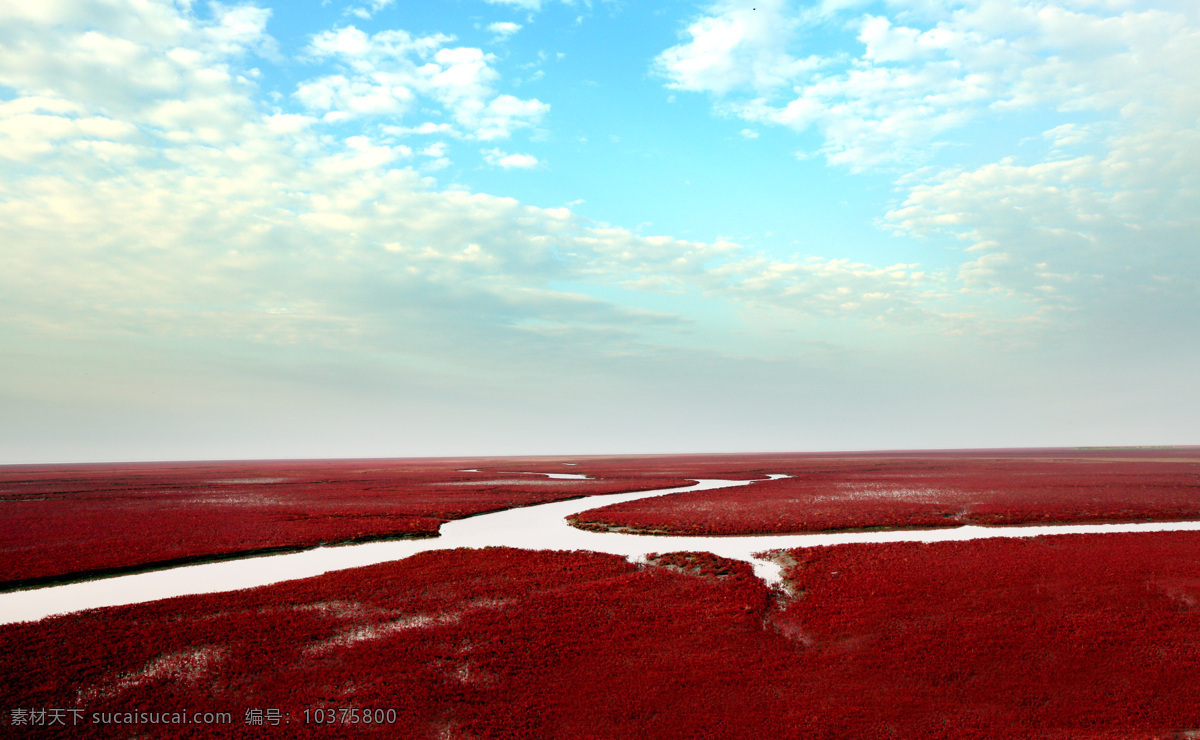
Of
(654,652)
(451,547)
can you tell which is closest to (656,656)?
(654,652)

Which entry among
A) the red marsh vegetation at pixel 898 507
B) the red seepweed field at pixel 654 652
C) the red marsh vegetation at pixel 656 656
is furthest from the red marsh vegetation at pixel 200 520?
the red marsh vegetation at pixel 898 507

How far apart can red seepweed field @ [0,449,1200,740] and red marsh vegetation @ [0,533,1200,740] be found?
0.07 m

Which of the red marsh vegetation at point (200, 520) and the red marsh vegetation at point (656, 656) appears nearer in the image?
the red marsh vegetation at point (656, 656)

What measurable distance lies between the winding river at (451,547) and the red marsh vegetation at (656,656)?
264cm

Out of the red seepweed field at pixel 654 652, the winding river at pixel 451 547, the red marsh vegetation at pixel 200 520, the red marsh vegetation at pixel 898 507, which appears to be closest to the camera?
the red seepweed field at pixel 654 652

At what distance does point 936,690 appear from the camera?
13070mm

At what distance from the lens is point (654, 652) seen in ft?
51.2

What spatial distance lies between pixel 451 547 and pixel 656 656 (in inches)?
756

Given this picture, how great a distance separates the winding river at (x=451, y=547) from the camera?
21.9 metres

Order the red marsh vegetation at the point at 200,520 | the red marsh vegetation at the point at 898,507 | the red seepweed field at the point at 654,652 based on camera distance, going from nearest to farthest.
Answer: the red seepweed field at the point at 654,652
the red marsh vegetation at the point at 200,520
the red marsh vegetation at the point at 898,507

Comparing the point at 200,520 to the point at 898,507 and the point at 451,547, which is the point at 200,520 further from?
the point at 898,507

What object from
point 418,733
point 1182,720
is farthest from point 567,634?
point 1182,720

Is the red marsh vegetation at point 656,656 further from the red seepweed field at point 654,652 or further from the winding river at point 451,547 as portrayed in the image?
the winding river at point 451,547

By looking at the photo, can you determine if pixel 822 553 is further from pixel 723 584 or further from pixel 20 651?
pixel 20 651
